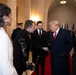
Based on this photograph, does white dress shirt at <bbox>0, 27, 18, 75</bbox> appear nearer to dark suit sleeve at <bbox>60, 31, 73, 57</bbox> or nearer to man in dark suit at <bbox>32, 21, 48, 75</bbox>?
dark suit sleeve at <bbox>60, 31, 73, 57</bbox>

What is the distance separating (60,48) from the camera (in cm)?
511

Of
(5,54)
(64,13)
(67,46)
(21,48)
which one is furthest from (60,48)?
(64,13)

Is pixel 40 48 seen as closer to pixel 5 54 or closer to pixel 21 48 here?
pixel 21 48

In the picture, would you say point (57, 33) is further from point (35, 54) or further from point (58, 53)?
point (35, 54)

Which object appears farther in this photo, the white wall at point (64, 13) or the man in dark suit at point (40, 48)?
the white wall at point (64, 13)

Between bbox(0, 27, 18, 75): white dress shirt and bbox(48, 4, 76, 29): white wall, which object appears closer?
bbox(0, 27, 18, 75): white dress shirt

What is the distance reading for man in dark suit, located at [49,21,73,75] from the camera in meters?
5.04

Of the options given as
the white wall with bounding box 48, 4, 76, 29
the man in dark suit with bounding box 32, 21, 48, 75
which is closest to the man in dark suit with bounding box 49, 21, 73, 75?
the man in dark suit with bounding box 32, 21, 48, 75

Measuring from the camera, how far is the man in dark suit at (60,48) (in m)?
5.04

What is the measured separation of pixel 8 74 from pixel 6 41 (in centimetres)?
33

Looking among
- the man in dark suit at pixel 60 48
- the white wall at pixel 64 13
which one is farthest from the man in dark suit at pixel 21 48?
the white wall at pixel 64 13

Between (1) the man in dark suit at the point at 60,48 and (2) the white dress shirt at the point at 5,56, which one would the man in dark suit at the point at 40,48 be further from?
(2) the white dress shirt at the point at 5,56

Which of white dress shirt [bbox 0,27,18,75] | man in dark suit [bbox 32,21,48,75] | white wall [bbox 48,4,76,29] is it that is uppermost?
white wall [bbox 48,4,76,29]

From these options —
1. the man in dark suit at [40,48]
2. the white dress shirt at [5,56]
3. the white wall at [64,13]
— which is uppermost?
the white wall at [64,13]
